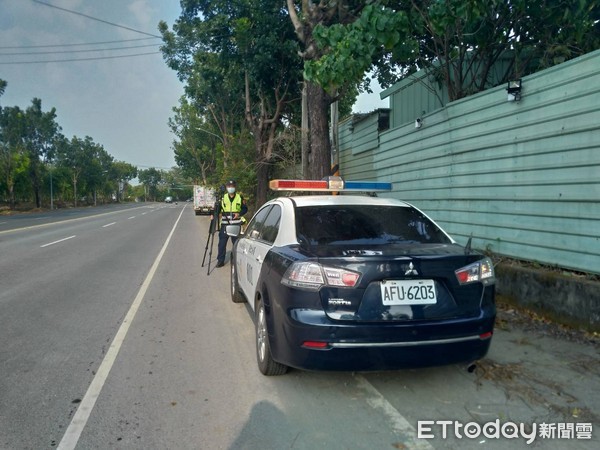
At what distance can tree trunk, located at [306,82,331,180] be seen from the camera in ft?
32.7

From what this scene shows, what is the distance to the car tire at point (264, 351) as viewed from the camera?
3.73 m

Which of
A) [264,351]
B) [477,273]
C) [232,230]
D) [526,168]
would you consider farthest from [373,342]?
[526,168]

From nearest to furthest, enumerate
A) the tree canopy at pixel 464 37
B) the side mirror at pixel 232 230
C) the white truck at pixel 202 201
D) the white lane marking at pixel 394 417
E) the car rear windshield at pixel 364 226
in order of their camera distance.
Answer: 1. the white lane marking at pixel 394 417
2. the car rear windshield at pixel 364 226
3. the side mirror at pixel 232 230
4. the tree canopy at pixel 464 37
5. the white truck at pixel 202 201

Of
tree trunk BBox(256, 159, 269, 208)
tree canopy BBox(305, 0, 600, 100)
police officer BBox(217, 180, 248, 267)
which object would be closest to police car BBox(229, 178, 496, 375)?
tree canopy BBox(305, 0, 600, 100)

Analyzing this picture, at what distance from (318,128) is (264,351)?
279 inches

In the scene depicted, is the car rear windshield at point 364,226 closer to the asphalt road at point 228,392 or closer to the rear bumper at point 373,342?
the rear bumper at point 373,342

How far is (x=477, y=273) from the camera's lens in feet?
11.0

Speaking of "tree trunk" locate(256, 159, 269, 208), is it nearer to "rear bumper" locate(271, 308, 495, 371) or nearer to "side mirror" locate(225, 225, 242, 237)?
"side mirror" locate(225, 225, 242, 237)

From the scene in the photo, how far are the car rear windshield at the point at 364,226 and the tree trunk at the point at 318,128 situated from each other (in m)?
6.14

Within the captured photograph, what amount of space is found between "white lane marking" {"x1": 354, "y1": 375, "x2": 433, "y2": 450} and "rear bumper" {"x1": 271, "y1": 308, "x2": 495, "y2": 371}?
336 mm

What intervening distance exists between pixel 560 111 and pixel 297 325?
4215 millimetres

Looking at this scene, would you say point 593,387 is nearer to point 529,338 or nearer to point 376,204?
point 529,338

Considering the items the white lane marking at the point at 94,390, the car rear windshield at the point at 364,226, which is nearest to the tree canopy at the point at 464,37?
the car rear windshield at the point at 364,226

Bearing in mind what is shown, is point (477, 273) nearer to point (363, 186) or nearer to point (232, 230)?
point (363, 186)
